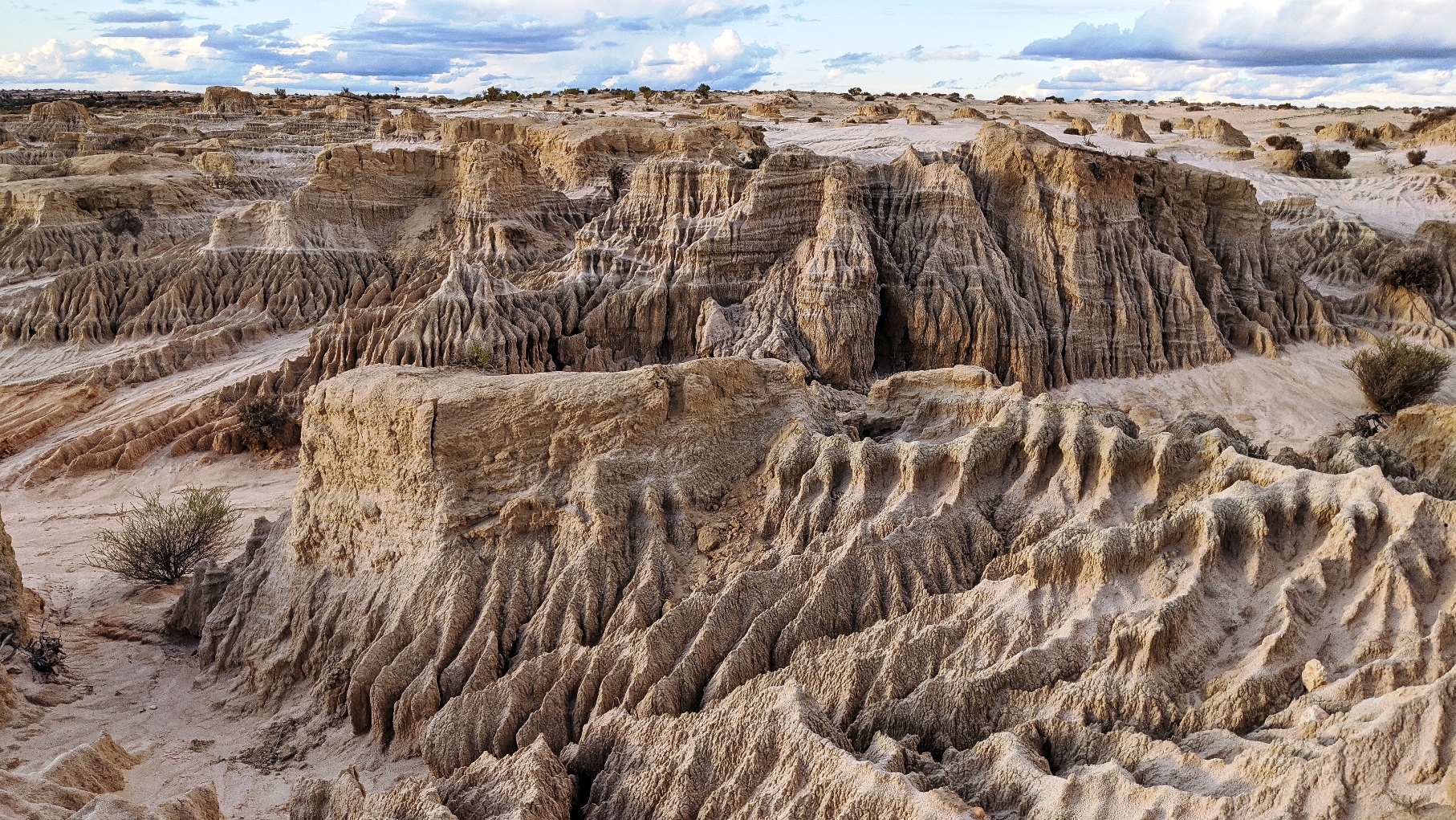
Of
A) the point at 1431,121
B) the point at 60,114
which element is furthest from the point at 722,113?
the point at 60,114

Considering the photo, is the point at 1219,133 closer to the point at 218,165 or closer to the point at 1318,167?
the point at 1318,167

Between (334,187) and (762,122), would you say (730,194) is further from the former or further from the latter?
(762,122)

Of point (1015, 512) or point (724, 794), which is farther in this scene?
point (1015, 512)

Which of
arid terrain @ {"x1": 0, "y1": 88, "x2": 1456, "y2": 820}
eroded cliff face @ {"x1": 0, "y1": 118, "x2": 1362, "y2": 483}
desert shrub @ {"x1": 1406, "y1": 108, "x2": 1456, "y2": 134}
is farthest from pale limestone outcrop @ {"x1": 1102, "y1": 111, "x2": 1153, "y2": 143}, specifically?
arid terrain @ {"x1": 0, "y1": 88, "x2": 1456, "y2": 820}

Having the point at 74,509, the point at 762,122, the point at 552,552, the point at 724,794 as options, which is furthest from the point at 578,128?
the point at 724,794

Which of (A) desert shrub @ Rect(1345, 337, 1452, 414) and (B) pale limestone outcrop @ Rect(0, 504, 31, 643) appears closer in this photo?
(B) pale limestone outcrop @ Rect(0, 504, 31, 643)

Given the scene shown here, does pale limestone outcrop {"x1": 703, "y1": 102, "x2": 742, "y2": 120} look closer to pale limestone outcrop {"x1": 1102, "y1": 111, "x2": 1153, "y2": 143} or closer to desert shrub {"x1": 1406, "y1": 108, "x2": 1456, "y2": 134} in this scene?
pale limestone outcrop {"x1": 1102, "y1": 111, "x2": 1153, "y2": 143}
